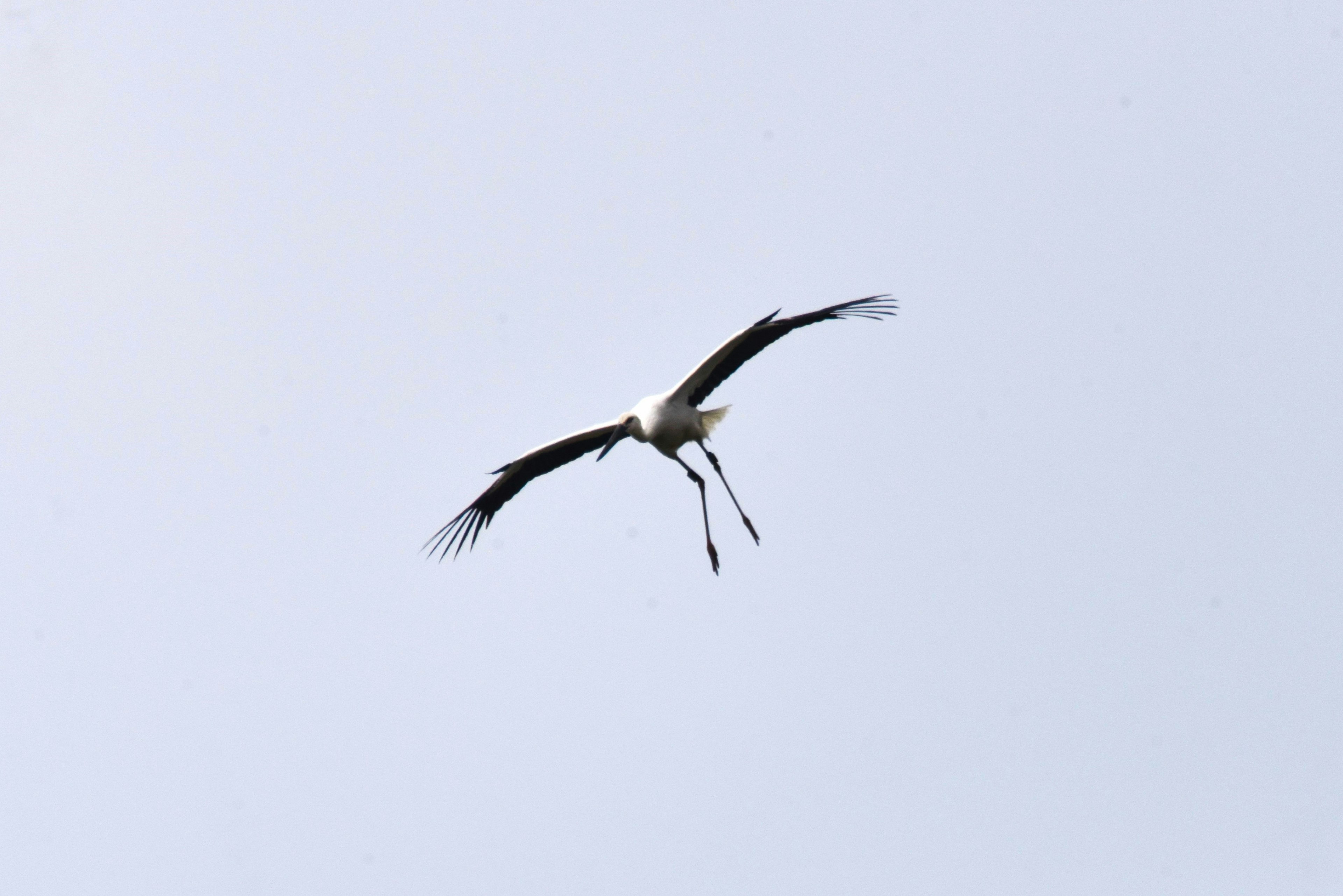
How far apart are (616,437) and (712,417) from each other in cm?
79

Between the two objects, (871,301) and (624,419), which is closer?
(871,301)

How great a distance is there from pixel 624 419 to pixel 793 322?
166 centimetres

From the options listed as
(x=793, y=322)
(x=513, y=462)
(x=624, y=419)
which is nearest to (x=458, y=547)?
(x=513, y=462)

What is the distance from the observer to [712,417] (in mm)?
14953

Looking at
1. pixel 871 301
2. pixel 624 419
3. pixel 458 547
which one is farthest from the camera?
pixel 458 547

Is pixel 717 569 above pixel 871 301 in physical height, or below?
below

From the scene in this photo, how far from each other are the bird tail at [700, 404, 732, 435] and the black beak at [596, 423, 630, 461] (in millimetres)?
638

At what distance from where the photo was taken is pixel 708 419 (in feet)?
49.1

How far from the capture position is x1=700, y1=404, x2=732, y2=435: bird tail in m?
14.9

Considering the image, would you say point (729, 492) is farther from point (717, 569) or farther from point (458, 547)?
point (458, 547)

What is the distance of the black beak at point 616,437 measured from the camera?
14.9 metres

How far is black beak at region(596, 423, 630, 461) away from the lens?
1491 cm

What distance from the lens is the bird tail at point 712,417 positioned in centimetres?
1491

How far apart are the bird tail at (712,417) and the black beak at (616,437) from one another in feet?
2.09
